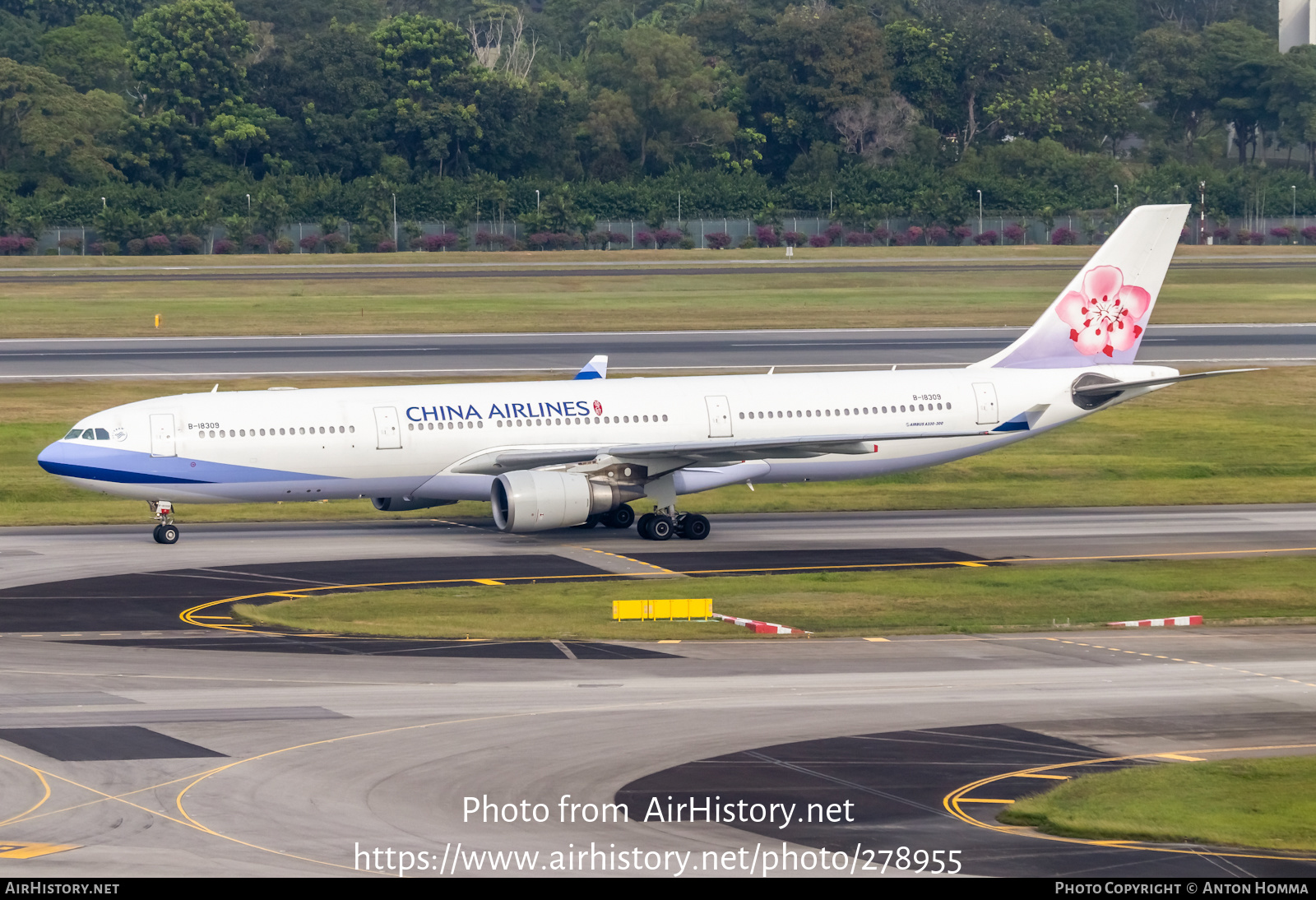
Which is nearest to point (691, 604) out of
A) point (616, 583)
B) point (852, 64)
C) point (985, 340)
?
point (616, 583)

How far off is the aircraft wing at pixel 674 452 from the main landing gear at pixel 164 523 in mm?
8145

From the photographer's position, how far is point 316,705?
28.5 metres

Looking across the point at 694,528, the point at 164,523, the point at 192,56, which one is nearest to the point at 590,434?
the point at 694,528

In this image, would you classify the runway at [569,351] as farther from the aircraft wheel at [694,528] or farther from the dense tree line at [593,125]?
the dense tree line at [593,125]

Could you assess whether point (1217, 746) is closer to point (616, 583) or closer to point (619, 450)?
point (616, 583)

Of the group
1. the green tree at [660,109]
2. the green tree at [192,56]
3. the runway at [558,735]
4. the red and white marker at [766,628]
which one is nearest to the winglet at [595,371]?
the runway at [558,735]

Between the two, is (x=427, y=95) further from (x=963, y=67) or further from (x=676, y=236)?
(x=963, y=67)

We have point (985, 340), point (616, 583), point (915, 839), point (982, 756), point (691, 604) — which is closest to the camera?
point (915, 839)

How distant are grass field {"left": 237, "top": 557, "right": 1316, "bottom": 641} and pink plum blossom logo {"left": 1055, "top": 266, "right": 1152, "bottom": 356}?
1336 cm

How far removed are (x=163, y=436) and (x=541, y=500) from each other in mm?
10749

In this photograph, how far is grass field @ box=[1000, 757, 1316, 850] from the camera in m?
21.0

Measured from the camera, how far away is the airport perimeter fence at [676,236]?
521ft

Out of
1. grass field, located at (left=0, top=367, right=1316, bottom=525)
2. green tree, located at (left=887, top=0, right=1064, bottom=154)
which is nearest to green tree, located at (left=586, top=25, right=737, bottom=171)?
green tree, located at (left=887, top=0, right=1064, bottom=154)

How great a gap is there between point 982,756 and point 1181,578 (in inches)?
711
